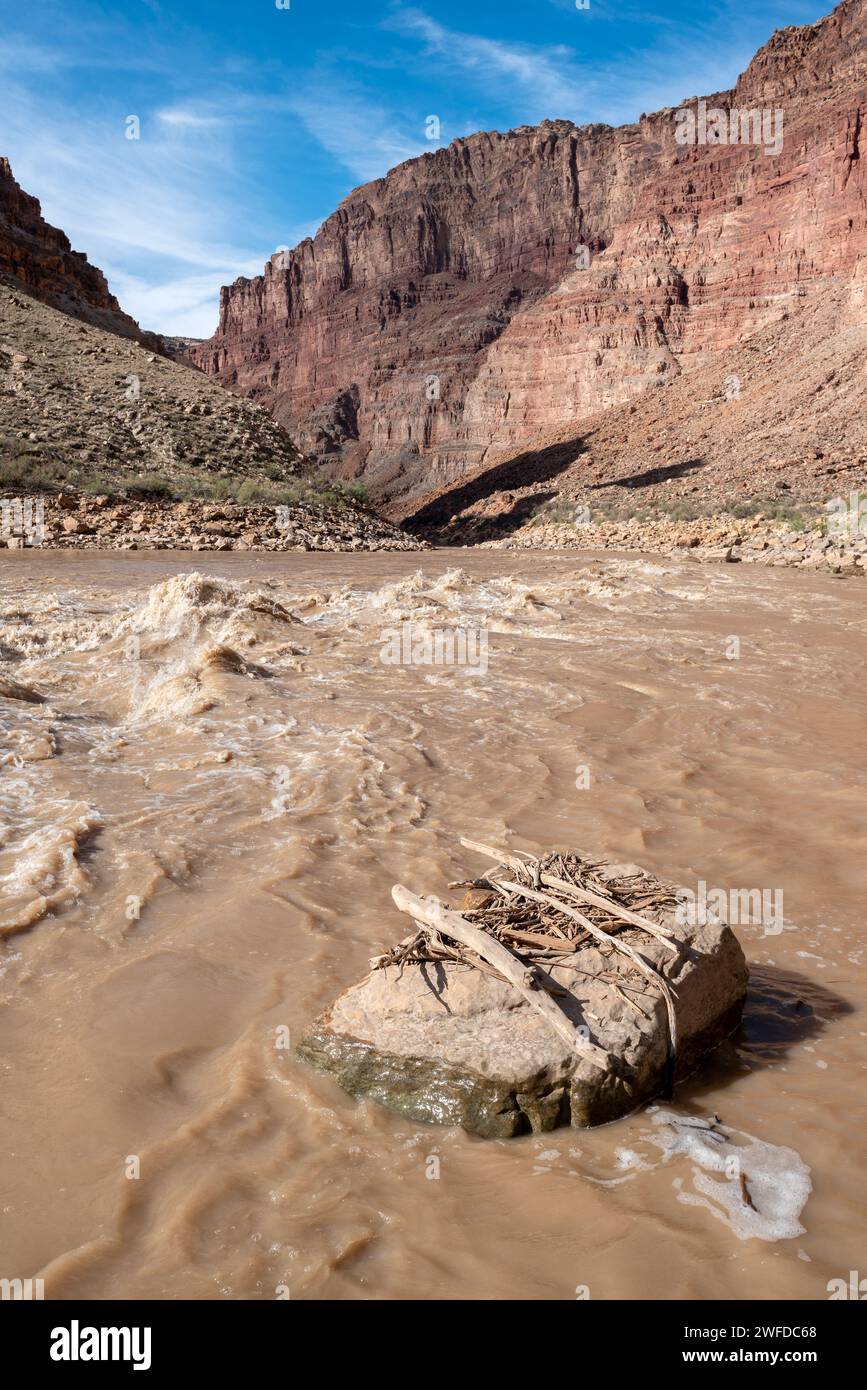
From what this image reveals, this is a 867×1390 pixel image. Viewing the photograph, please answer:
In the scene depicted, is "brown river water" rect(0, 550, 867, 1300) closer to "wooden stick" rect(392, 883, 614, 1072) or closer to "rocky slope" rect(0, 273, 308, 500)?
"wooden stick" rect(392, 883, 614, 1072)

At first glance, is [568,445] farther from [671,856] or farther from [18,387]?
[671,856]

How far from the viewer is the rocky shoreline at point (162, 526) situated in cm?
2022

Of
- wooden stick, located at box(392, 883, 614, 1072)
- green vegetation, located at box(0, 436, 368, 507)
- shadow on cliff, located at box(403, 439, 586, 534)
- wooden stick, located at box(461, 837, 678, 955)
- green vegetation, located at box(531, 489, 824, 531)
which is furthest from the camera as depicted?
shadow on cliff, located at box(403, 439, 586, 534)

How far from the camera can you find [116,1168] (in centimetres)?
248

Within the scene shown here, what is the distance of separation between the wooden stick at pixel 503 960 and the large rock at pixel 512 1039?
0.12ft

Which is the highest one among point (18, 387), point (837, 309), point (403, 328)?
point (403, 328)

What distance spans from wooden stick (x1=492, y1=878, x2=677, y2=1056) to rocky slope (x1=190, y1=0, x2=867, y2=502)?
52713mm

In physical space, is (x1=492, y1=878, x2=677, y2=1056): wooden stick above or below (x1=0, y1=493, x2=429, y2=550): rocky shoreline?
below

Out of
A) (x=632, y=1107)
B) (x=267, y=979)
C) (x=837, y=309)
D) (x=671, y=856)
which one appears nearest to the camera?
(x=632, y=1107)

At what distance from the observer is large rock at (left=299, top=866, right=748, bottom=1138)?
2.62 metres

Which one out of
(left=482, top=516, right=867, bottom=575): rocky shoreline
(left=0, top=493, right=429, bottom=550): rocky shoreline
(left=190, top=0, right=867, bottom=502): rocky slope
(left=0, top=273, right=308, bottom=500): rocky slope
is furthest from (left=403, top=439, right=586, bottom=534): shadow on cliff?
(left=0, top=493, right=429, bottom=550): rocky shoreline

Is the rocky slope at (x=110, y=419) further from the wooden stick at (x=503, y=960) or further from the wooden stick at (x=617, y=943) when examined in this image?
the wooden stick at (x=617, y=943)
